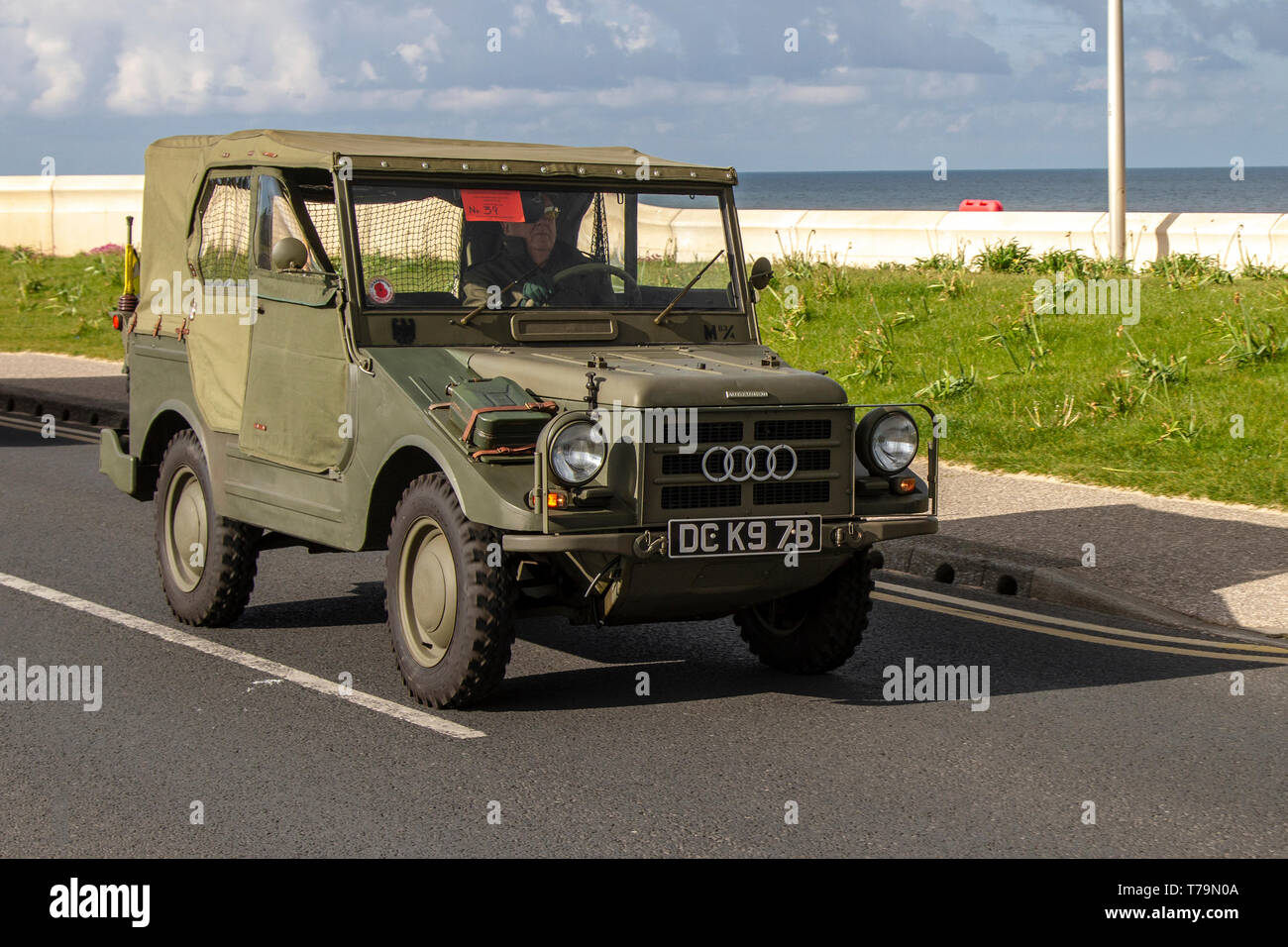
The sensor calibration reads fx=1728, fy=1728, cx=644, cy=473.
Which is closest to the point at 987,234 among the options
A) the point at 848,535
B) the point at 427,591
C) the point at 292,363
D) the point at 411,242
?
the point at 411,242

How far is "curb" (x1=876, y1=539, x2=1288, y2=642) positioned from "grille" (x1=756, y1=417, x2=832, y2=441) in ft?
6.38

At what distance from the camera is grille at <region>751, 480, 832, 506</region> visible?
7.05m

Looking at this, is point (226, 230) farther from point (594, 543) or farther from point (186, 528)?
point (594, 543)

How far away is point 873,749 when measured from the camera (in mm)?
6801

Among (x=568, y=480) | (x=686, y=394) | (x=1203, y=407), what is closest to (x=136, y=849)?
(x=568, y=480)

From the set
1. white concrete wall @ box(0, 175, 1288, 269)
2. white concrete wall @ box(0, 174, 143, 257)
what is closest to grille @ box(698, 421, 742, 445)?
white concrete wall @ box(0, 175, 1288, 269)

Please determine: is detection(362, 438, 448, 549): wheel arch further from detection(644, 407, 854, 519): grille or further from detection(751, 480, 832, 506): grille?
detection(751, 480, 832, 506): grille

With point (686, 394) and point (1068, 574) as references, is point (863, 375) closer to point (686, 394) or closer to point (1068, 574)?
point (1068, 574)

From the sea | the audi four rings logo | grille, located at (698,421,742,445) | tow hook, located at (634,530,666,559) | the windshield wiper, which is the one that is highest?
the sea

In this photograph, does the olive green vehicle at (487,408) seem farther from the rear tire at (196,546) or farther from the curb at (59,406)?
the curb at (59,406)

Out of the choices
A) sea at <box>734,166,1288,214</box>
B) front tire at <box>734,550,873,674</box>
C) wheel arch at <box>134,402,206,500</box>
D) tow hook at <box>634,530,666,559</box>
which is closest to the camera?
tow hook at <box>634,530,666,559</box>

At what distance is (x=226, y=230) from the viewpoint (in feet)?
28.9

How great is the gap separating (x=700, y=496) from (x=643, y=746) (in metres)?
1.01

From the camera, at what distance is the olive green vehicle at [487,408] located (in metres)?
6.84
